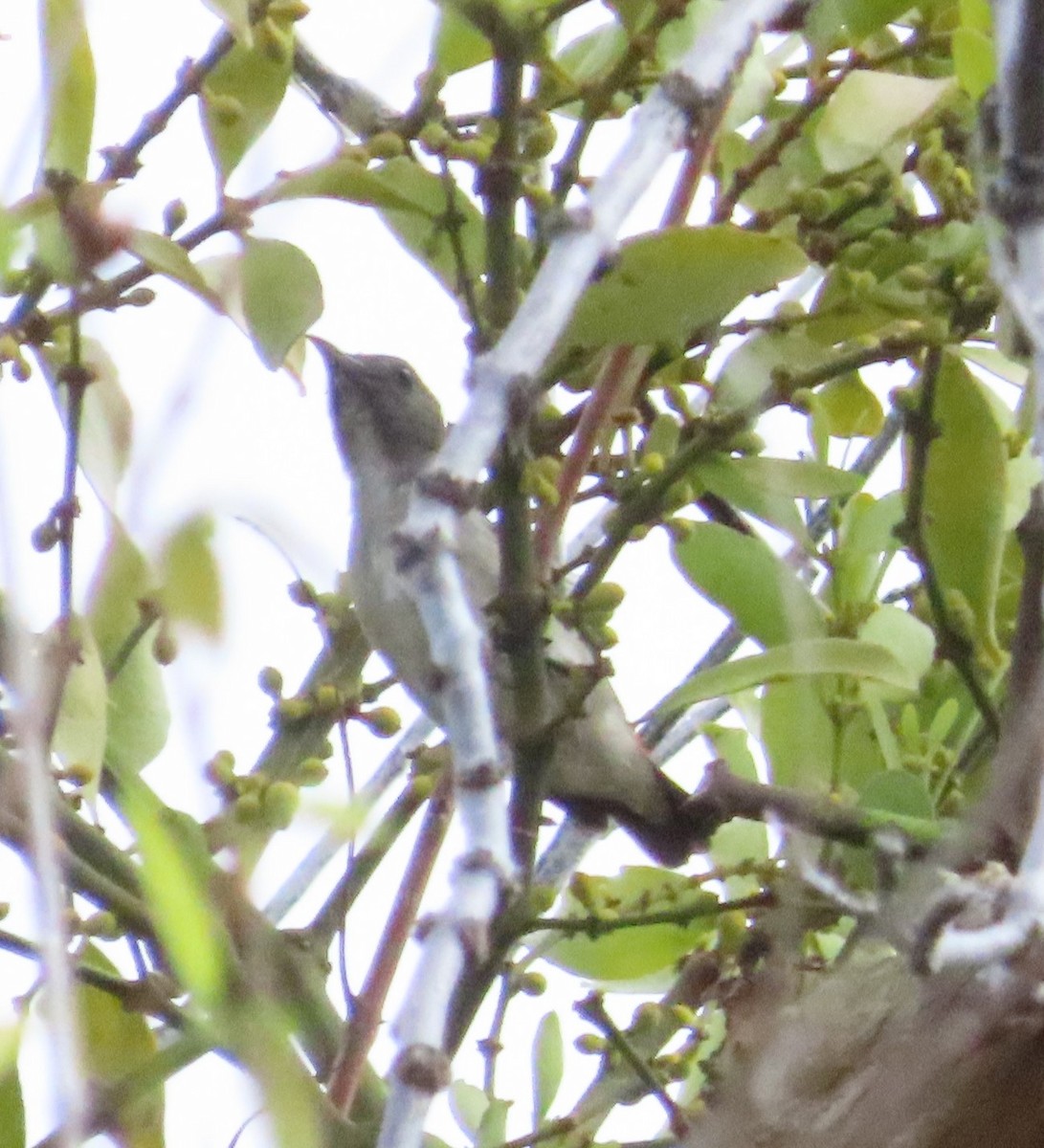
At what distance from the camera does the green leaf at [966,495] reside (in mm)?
1073

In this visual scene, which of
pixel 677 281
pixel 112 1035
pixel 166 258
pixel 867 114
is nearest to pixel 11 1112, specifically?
pixel 112 1035

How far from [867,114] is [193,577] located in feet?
1.93

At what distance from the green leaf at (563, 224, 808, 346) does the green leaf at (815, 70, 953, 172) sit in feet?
0.37

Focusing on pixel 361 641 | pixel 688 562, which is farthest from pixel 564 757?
pixel 688 562

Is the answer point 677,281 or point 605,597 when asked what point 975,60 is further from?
point 605,597

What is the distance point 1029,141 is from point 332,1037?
1.86 feet

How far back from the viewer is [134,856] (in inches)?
38.6

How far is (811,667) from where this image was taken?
3.21 feet

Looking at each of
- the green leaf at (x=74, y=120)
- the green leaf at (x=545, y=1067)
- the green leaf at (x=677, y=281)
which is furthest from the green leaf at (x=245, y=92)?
the green leaf at (x=545, y=1067)

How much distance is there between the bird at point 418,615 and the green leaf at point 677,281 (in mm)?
179

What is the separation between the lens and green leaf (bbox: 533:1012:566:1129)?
1.15 meters

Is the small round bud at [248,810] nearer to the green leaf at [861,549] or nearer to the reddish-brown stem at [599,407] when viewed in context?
the reddish-brown stem at [599,407]

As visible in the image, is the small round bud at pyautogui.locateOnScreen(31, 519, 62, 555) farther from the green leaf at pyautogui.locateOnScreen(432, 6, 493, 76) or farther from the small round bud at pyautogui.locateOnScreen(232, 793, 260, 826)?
the green leaf at pyautogui.locateOnScreen(432, 6, 493, 76)

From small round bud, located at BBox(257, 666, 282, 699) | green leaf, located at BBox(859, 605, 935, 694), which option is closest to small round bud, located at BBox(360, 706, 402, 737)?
small round bud, located at BBox(257, 666, 282, 699)
